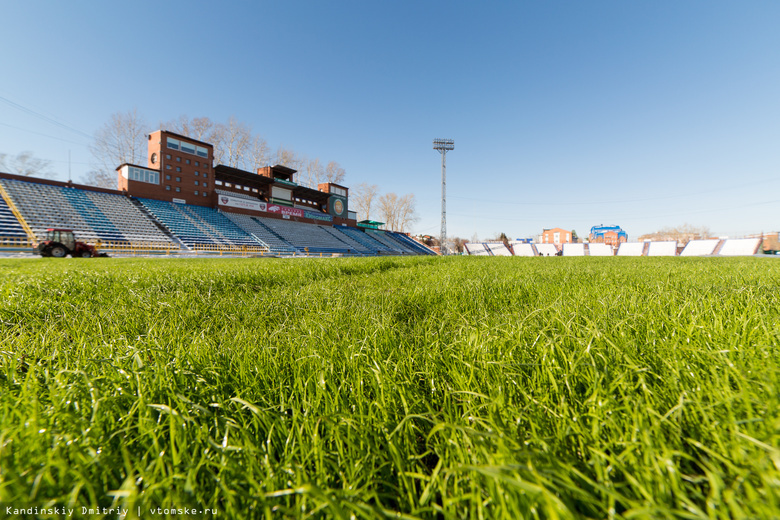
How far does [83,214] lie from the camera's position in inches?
926

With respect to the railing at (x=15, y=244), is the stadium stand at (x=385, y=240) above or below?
above

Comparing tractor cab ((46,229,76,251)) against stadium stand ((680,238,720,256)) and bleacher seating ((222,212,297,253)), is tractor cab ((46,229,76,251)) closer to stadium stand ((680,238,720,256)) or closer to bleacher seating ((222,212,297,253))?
bleacher seating ((222,212,297,253))

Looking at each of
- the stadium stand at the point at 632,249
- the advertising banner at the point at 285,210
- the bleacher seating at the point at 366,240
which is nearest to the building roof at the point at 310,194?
the advertising banner at the point at 285,210

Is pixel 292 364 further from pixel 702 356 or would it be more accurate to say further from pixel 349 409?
pixel 702 356

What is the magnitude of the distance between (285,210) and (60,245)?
22.6 m

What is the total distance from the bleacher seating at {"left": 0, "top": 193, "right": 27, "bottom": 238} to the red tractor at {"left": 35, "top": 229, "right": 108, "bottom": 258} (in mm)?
6479

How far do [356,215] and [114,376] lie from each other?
49458 millimetres

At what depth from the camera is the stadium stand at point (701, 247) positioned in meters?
33.6

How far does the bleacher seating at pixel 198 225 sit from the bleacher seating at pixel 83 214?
53.1 inches

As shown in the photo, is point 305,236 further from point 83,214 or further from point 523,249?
point 523,249

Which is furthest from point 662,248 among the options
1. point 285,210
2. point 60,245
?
point 60,245

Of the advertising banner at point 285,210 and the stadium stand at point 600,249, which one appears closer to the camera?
the advertising banner at point 285,210

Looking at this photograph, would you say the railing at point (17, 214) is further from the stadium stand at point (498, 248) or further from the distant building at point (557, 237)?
the distant building at point (557, 237)

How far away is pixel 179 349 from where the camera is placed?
1.31 meters
